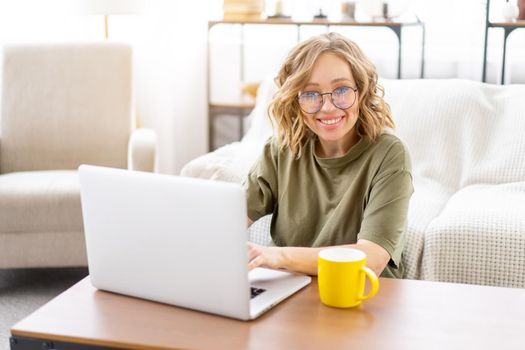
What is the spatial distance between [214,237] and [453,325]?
0.41 m

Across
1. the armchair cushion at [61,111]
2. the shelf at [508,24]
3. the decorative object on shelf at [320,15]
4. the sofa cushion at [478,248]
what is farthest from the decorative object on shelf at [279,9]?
the sofa cushion at [478,248]

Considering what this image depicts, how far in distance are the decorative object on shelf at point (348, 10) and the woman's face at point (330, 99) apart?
209cm

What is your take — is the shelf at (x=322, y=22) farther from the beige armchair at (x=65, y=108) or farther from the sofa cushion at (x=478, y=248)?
the sofa cushion at (x=478, y=248)

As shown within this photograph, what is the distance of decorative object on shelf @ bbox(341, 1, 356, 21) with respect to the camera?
145 inches

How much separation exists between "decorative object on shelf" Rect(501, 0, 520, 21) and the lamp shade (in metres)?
1.56

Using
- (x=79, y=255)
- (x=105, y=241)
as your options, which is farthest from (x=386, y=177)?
(x=79, y=255)

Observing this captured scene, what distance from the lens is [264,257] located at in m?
1.48

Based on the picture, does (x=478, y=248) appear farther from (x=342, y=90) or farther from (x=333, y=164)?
(x=342, y=90)

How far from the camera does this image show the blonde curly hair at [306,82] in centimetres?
167

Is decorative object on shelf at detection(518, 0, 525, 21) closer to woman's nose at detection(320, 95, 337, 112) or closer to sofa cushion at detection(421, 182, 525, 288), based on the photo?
sofa cushion at detection(421, 182, 525, 288)

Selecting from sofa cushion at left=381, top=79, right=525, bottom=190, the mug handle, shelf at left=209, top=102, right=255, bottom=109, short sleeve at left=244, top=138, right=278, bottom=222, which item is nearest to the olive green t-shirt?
short sleeve at left=244, top=138, right=278, bottom=222

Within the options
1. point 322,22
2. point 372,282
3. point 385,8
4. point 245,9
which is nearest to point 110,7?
point 245,9

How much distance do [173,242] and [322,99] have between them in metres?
0.52

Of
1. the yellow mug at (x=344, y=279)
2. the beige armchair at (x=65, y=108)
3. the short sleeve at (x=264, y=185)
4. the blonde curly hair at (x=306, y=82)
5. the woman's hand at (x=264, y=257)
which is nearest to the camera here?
the yellow mug at (x=344, y=279)
